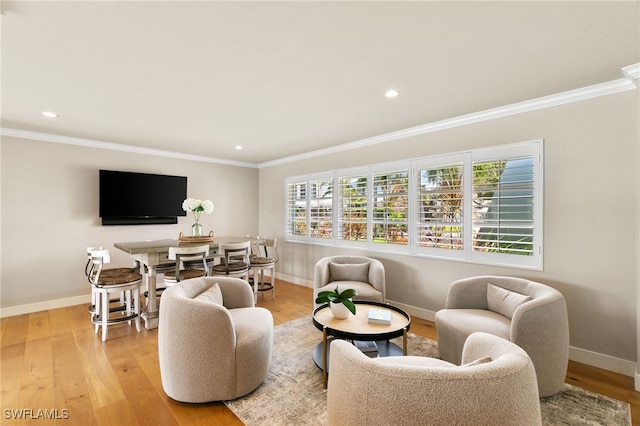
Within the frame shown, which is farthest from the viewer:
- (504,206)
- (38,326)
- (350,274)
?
(350,274)

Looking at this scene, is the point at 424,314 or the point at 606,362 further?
the point at 424,314

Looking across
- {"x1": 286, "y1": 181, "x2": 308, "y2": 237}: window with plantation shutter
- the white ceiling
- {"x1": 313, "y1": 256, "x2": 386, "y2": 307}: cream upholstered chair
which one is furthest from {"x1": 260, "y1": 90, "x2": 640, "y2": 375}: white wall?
{"x1": 286, "y1": 181, "x2": 308, "y2": 237}: window with plantation shutter

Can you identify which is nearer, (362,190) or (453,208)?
(453,208)

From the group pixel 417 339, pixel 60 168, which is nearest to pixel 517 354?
pixel 417 339

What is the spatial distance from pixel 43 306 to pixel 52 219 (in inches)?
49.7

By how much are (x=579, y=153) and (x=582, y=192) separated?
374mm

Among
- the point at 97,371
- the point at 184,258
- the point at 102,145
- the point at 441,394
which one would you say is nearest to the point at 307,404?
the point at 441,394

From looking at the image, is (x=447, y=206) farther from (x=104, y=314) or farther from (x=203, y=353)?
(x=104, y=314)

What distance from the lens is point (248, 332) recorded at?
2.21 m

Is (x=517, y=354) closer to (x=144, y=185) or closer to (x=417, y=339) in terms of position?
(x=417, y=339)

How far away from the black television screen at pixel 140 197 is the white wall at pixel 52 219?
160 millimetres

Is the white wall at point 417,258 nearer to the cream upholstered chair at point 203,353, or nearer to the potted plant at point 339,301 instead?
the potted plant at point 339,301

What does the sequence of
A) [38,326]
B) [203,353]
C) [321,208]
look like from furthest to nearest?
[321,208] < [38,326] < [203,353]

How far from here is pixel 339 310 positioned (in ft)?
8.11
